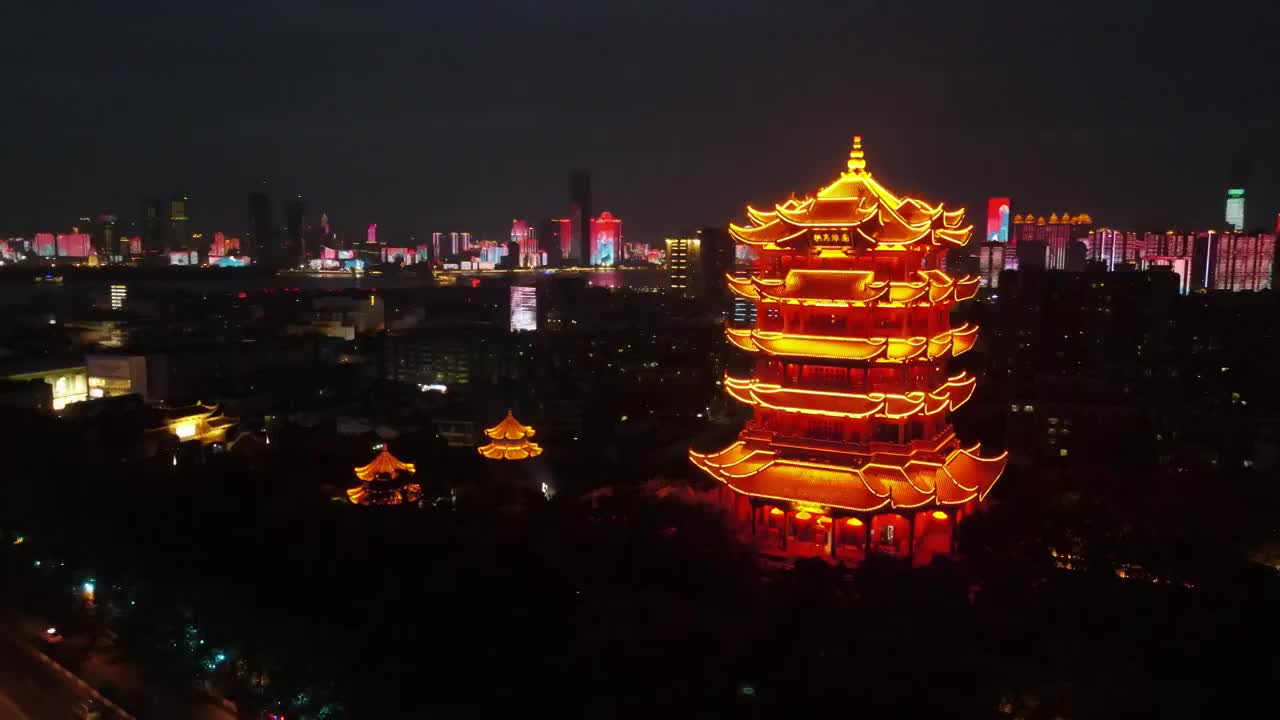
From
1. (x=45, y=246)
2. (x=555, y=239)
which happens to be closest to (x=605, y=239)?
(x=555, y=239)

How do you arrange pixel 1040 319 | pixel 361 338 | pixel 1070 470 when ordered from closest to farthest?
1. pixel 1070 470
2. pixel 1040 319
3. pixel 361 338

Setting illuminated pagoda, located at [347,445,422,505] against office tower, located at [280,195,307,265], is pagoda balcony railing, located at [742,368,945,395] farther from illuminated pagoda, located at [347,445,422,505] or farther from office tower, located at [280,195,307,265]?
office tower, located at [280,195,307,265]

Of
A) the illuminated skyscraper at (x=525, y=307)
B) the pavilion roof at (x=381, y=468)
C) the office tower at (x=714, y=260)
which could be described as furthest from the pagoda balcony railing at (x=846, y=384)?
the office tower at (x=714, y=260)

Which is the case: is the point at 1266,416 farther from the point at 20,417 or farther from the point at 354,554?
the point at 20,417

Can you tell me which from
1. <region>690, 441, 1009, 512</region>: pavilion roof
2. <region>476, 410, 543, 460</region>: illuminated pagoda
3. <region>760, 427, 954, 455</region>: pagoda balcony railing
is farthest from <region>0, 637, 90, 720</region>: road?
<region>760, 427, 954, 455</region>: pagoda balcony railing

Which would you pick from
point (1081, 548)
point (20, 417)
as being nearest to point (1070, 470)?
point (1081, 548)

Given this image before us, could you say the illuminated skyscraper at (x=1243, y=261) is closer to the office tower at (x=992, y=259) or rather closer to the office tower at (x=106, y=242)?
the office tower at (x=992, y=259)
